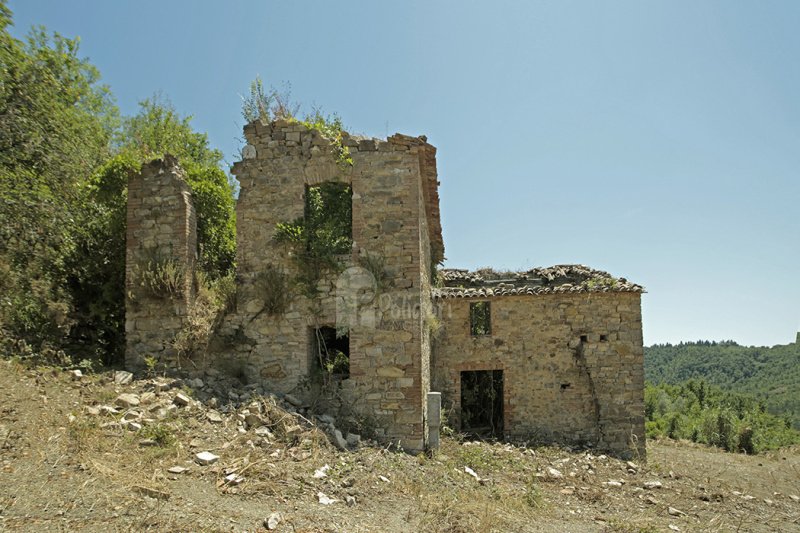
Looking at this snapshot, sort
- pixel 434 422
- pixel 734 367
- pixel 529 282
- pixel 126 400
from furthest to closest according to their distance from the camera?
pixel 734 367 < pixel 529 282 < pixel 434 422 < pixel 126 400

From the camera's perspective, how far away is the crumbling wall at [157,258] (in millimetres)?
9258

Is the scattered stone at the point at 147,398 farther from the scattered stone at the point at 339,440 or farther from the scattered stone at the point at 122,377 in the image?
the scattered stone at the point at 339,440

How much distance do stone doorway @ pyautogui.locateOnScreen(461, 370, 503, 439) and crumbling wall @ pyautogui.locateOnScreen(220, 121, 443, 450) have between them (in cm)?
526

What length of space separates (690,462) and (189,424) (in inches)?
→ 508

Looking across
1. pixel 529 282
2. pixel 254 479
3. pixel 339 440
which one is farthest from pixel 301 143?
pixel 529 282

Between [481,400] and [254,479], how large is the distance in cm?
908

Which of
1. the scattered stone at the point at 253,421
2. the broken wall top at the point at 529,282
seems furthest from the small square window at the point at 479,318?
the scattered stone at the point at 253,421

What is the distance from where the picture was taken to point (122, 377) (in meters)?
8.45

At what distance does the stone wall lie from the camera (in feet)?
41.2

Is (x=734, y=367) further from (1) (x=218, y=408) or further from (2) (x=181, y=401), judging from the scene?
(2) (x=181, y=401)

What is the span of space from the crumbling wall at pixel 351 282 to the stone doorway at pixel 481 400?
5260 mm

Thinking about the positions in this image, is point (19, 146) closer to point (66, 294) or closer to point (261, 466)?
point (66, 294)

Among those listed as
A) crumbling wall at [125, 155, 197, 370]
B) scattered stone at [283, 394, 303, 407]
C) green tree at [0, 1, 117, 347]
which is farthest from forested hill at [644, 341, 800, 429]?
green tree at [0, 1, 117, 347]

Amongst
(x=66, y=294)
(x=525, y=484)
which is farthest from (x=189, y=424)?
(x=525, y=484)
